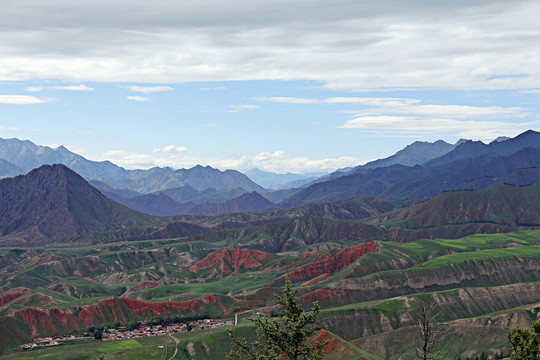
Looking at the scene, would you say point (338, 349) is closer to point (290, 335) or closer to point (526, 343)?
A: point (526, 343)

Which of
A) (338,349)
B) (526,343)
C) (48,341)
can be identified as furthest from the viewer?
(48,341)

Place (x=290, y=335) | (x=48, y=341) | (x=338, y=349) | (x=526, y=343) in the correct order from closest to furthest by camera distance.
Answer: (x=290, y=335) < (x=526, y=343) < (x=338, y=349) < (x=48, y=341)

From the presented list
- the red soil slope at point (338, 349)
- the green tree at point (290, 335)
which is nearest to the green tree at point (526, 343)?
the green tree at point (290, 335)

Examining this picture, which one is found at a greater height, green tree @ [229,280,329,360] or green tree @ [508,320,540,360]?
green tree @ [229,280,329,360]

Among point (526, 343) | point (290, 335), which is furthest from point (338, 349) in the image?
point (290, 335)

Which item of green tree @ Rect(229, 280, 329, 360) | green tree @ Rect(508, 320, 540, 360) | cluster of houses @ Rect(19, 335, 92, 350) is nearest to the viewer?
green tree @ Rect(229, 280, 329, 360)

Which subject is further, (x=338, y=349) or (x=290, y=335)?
(x=338, y=349)

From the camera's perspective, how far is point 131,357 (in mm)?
155000

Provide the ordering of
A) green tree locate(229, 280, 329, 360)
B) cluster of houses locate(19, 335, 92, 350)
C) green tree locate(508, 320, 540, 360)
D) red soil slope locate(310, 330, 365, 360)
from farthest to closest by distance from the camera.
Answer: cluster of houses locate(19, 335, 92, 350)
red soil slope locate(310, 330, 365, 360)
green tree locate(508, 320, 540, 360)
green tree locate(229, 280, 329, 360)

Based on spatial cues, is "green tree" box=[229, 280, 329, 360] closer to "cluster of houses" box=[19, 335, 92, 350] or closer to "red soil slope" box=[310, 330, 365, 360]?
"red soil slope" box=[310, 330, 365, 360]

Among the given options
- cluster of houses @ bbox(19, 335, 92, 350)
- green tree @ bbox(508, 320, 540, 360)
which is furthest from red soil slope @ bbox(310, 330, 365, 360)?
cluster of houses @ bbox(19, 335, 92, 350)

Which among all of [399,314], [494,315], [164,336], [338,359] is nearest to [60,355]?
[164,336]

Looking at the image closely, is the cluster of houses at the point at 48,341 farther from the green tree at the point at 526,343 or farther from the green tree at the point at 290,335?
the green tree at the point at 526,343

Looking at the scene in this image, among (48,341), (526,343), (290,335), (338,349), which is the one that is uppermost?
(290,335)
